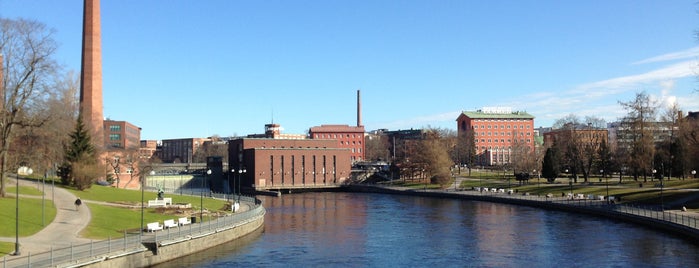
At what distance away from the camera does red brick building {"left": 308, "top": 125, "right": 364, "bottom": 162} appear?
190 m

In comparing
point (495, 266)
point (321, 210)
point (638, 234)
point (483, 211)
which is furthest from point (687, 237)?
point (321, 210)

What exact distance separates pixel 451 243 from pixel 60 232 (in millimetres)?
27210

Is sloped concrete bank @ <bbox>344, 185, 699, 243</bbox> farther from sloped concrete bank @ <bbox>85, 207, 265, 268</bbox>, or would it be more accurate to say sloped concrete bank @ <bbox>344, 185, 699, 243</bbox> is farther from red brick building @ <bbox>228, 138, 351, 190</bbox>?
sloped concrete bank @ <bbox>85, 207, 265, 268</bbox>

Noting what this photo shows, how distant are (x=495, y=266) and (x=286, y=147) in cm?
10589

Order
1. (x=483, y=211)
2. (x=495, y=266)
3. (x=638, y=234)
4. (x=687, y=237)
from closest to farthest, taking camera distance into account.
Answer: (x=495, y=266) → (x=687, y=237) → (x=638, y=234) → (x=483, y=211)

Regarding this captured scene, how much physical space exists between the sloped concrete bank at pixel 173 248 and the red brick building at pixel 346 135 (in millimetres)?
139296

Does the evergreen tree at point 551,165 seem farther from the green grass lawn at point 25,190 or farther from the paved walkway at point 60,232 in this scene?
the green grass lawn at point 25,190

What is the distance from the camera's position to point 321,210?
78.9 meters

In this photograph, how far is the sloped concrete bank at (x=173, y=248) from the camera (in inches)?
1310

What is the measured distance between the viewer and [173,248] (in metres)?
38.9

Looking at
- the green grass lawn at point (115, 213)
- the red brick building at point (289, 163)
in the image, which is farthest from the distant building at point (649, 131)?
the red brick building at point (289, 163)

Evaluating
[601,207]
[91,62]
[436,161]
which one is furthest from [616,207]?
[91,62]

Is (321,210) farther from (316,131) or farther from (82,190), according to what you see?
(316,131)

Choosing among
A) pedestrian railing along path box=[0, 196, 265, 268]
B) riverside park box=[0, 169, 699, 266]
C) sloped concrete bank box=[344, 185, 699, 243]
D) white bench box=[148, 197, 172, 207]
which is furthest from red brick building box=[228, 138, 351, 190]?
pedestrian railing along path box=[0, 196, 265, 268]
